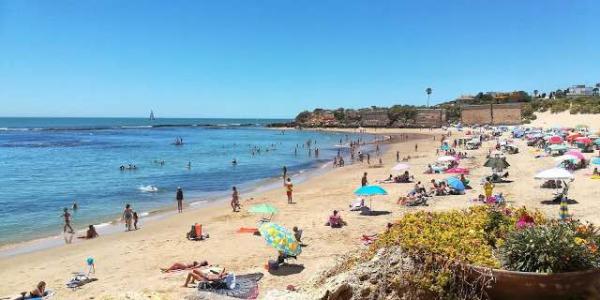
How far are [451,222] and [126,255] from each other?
445 inches

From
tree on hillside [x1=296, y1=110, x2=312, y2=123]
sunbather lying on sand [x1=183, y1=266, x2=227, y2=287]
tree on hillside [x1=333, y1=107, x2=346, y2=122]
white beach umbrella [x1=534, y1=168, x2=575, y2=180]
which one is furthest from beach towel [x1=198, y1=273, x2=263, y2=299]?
tree on hillside [x1=296, y1=110, x2=312, y2=123]

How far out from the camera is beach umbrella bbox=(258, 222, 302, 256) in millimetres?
12594

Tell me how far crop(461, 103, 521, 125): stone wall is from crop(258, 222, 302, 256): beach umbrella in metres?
82.4

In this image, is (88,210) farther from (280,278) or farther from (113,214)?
(280,278)

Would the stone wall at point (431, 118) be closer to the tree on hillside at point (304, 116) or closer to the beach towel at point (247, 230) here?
the tree on hillside at point (304, 116)

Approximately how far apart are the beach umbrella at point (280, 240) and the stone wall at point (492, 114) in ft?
270

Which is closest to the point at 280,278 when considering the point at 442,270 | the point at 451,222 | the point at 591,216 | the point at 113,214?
the point at 451,222

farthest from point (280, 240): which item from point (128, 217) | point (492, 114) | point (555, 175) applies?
point (492, 114)

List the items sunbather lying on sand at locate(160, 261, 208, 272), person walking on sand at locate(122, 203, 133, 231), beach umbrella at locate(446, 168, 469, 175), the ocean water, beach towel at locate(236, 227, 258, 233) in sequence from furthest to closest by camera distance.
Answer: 1. beach umbrella at locate(446, 168, 469, 175)
2. the ocean water
3. person walking on sand at locate(122, 203, 133, 231)
4. beach towel at locate(236, 227, 258, 233)
5. sunbather lying on sand at locate(160, 261, 208, 272)

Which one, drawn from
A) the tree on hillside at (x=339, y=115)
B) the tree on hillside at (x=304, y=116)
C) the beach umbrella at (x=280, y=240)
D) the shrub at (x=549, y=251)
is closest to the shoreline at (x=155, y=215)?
the beach umbrella at (x=280, y=240)

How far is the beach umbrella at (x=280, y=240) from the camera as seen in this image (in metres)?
12.6

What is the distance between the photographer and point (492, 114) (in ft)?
304

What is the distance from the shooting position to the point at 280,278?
473 inches

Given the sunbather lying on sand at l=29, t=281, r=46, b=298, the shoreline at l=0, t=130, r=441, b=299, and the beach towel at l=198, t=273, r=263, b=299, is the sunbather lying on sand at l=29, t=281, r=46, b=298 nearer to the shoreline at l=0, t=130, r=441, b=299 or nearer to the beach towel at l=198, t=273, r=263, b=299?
the shoreline at l=0, t=130, r=441, b=299
